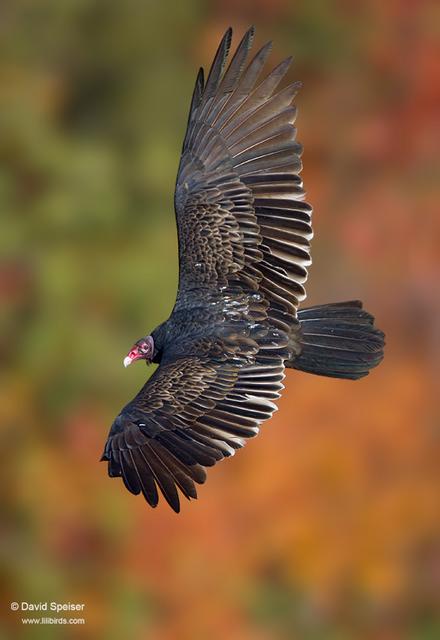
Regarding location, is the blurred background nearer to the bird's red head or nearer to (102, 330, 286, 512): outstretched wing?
the bird's red head

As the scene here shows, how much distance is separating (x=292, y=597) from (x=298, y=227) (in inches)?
360

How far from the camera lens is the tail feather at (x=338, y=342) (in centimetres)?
686

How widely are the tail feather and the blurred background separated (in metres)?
7.78

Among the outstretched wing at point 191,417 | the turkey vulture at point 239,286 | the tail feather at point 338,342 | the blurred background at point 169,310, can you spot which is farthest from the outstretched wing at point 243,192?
the blurred background at point 169,310

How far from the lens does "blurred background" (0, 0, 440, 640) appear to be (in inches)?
588

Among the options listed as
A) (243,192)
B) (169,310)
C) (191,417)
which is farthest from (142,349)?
(169,310)

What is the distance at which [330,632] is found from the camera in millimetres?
15578

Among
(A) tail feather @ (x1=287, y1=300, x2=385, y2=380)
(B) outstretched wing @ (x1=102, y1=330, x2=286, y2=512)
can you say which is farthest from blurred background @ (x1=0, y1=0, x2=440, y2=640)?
(B) outstretched wing @ (x1=102, y1=330, x2=286, y2=512)

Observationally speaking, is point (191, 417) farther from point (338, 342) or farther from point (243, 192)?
point (243, 192)

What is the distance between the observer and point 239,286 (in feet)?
22.5

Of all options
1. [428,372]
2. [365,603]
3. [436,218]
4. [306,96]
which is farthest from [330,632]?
[306,96]

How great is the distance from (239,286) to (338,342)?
1.69 ft

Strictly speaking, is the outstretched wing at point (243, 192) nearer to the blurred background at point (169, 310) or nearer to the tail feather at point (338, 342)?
the tail feather at point (338, 342)

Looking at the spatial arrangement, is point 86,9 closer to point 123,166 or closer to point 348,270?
point 123,166
